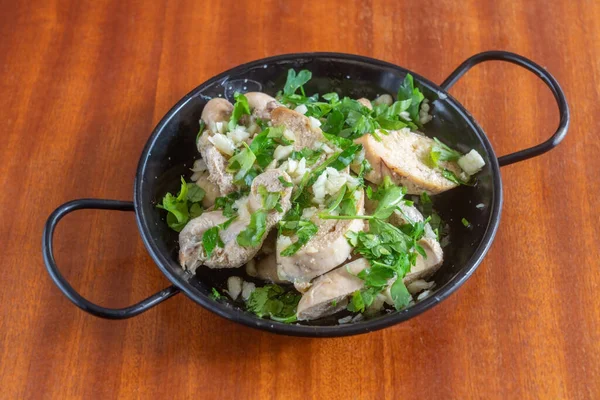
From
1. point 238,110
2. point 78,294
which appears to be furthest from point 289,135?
point 78,294

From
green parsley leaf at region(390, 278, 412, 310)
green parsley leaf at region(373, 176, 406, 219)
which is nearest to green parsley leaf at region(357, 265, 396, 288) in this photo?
green parsley leaf at region(390, 278, 412, 310)

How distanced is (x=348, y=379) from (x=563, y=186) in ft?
2.73

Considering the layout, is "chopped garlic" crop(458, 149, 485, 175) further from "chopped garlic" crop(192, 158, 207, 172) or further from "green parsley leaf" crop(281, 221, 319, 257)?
"chopped garlic" crop(192, 158, 207, 172)

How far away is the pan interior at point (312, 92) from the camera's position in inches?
58.5

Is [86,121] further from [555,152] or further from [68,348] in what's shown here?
[555,152]

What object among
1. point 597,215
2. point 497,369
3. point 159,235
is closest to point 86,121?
point 159,235

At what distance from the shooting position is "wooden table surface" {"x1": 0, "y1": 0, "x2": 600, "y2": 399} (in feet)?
5.01

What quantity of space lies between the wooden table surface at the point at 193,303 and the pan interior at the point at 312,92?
16 cm

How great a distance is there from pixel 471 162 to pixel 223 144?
2.01ft

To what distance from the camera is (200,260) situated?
150 cm

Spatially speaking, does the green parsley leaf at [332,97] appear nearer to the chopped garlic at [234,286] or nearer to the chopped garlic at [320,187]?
the chopped garlic at [320,187]

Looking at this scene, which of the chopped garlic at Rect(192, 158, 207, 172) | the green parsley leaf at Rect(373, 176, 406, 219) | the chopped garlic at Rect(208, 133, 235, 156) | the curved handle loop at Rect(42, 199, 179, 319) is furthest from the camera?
the chopped garlic at Rect(192, 158, 207, 172)

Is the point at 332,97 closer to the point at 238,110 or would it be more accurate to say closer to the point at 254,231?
the point at 238,110

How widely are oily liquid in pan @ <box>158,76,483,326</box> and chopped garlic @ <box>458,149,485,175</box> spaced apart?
1.6 inches
